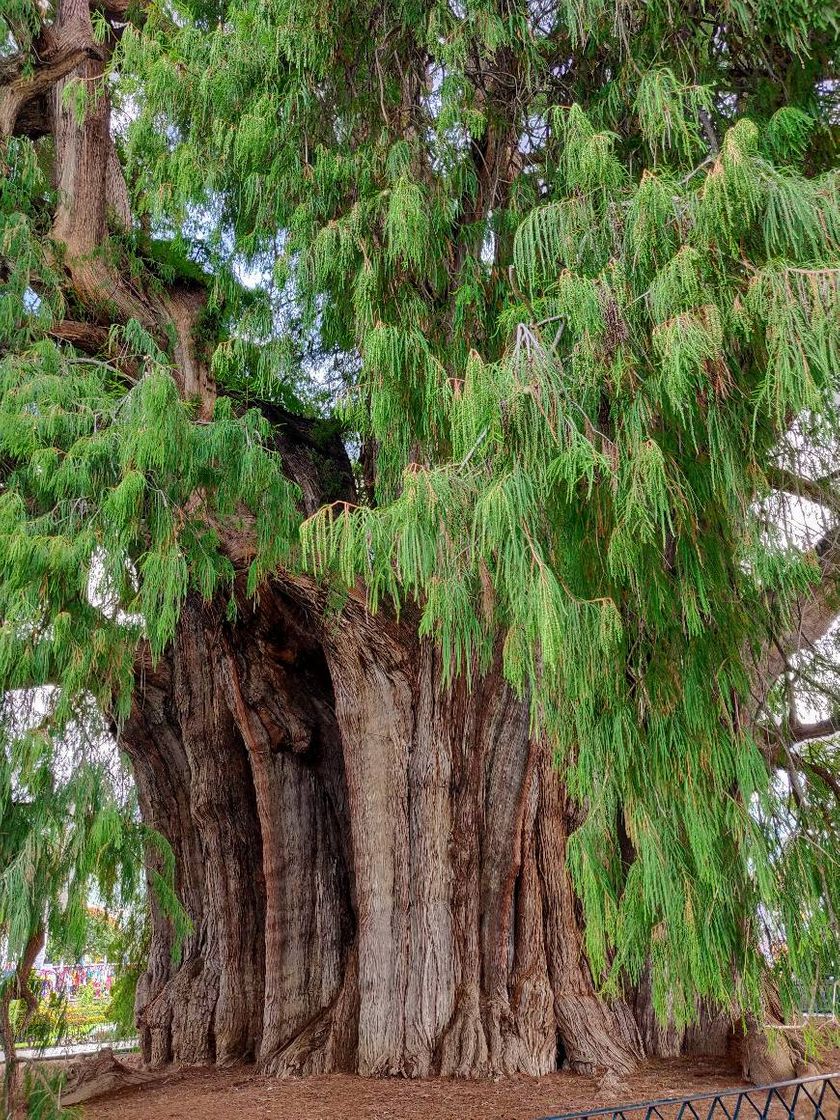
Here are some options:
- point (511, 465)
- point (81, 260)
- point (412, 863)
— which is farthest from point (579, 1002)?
point (81, 260)

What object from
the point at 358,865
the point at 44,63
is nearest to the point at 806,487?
the point at 358,865

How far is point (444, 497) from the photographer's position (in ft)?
8.30

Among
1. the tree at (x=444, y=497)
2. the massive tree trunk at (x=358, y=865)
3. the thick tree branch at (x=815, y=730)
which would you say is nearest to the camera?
the tree at (x=444, y=497)

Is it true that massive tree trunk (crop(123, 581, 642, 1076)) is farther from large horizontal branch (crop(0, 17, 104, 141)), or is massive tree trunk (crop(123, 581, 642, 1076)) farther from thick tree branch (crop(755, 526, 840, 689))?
large horizontal branch (crop(0, 17, 104, 141))

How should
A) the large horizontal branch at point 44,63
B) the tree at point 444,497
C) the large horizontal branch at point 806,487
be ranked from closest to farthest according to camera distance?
the tree at point 444,497 → the large horizontal branch at point 806,487 → the large horizontal branch at point 44,63

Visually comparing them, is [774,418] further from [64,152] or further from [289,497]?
[64,152]

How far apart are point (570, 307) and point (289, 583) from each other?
7.68 ft

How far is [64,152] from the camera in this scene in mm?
5012

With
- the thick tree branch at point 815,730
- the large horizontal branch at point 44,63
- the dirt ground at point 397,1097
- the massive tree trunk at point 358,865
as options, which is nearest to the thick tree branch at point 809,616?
the thick tree branch at point 815,730

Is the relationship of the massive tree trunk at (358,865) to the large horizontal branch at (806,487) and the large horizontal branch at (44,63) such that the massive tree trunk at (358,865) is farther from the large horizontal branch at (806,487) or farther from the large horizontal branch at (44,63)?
the large horizontal branch at (44,63)

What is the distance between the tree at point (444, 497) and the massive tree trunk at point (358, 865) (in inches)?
0.8

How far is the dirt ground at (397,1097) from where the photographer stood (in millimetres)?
→ 3766

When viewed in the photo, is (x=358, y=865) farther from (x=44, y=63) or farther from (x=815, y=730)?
(x=44, y=63)

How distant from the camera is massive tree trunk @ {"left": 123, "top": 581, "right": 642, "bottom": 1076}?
174 inches
